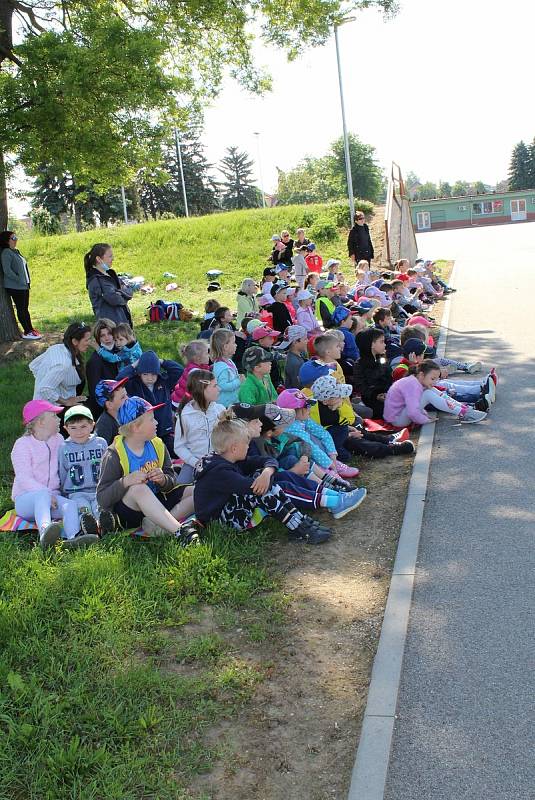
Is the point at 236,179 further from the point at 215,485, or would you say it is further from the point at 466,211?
the point at 215,485

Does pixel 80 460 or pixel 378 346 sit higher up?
pixel 378 346

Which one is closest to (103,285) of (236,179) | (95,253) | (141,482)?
(95,253)

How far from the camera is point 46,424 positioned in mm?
6480

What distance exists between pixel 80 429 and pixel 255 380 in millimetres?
2220

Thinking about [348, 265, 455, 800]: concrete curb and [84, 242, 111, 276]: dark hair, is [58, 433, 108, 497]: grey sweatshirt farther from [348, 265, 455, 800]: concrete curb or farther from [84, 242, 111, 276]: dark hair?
[84, 242, 111, 276]: dark hair

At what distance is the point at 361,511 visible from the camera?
21.6 ft

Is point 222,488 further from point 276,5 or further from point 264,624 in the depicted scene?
point 276,5

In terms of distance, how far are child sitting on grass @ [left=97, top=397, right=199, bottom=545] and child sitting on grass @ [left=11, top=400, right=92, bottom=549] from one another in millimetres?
376

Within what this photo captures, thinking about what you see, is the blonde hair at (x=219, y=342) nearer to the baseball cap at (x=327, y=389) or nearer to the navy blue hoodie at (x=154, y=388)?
the navy blue hoodie at (x=154, y=388)

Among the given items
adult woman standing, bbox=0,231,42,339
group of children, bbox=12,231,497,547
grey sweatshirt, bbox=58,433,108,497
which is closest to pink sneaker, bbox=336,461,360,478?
group of children, bbox=12,231,497,547

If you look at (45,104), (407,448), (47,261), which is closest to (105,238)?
(47,261)

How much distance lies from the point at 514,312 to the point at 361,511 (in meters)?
11.0

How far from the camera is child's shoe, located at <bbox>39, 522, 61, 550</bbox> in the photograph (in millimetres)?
5762

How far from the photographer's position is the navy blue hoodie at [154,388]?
7.78 m
